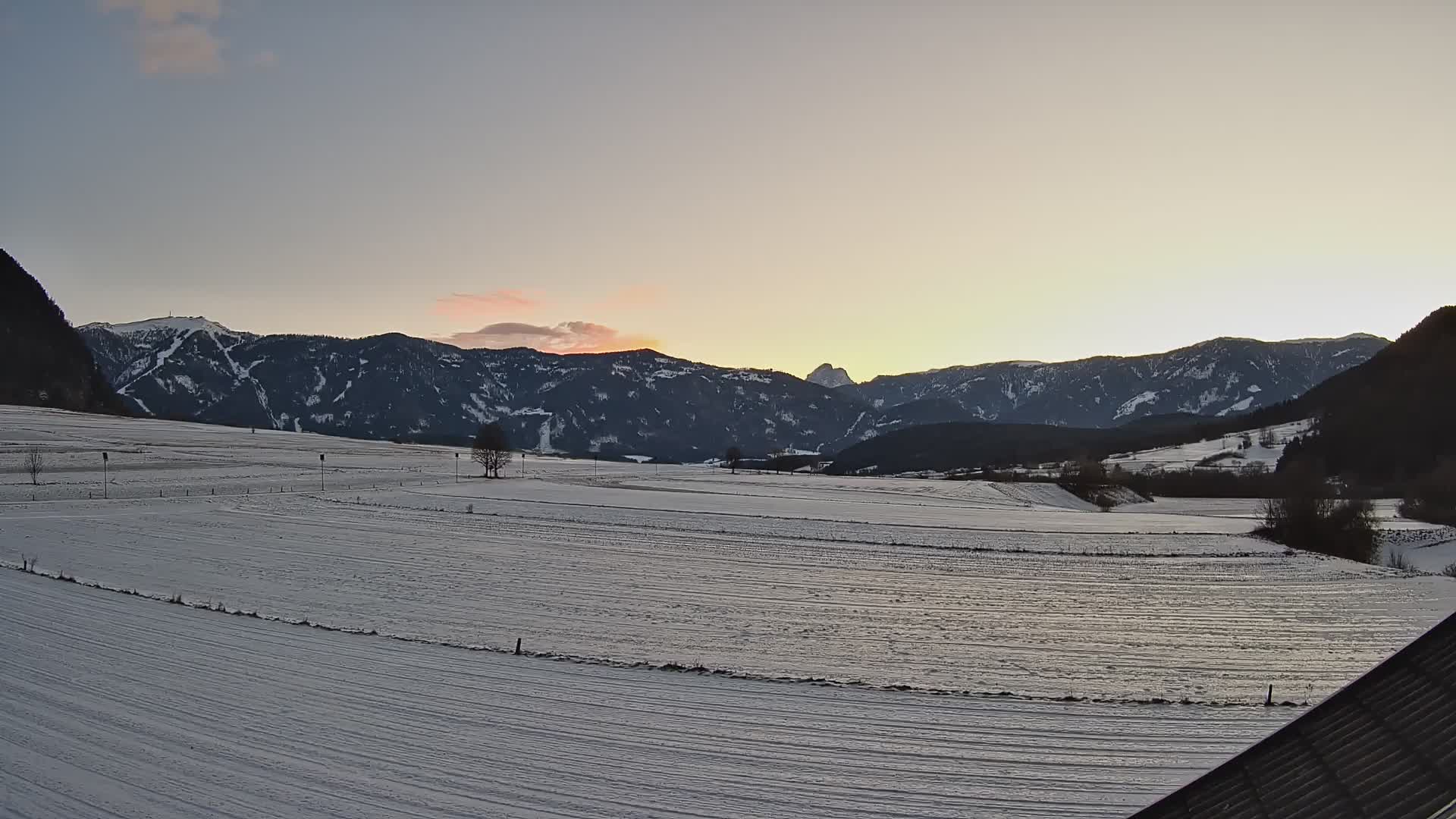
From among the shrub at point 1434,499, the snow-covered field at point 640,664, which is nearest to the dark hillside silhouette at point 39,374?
the snow-covered field at point 640,664

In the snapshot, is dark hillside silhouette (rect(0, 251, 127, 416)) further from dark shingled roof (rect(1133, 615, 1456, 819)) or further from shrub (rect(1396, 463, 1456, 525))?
shrub (rect(1396, 463, 1456, 525))

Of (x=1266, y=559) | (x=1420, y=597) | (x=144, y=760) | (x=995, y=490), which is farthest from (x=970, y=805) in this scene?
(x=995, y=490)

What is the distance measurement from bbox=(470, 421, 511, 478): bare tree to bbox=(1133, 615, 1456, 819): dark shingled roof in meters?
95.9

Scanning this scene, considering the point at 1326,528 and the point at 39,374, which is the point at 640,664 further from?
the point at 39,374

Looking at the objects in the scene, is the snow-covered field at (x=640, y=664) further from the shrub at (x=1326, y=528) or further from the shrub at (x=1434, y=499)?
the shrub at (x=1434, y=499)

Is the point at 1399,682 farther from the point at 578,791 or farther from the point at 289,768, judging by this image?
the point at 289,768

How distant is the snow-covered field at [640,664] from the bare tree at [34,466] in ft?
61.1

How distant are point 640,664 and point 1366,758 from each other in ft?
55.3

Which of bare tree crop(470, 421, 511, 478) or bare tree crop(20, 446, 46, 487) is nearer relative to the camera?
bare tree crop(20, 446, 46, 487)

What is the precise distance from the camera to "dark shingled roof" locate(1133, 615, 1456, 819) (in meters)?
5.91

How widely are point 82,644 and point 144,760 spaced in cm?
973

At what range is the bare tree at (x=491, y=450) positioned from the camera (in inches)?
3927

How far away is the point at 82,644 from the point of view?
71.1 ft

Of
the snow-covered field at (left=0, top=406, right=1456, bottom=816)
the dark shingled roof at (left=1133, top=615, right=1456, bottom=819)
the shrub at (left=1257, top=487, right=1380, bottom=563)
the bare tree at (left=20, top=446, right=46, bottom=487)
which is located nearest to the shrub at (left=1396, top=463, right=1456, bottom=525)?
the shrub at (left=1257, top=487, right=1380, bottom=563)
